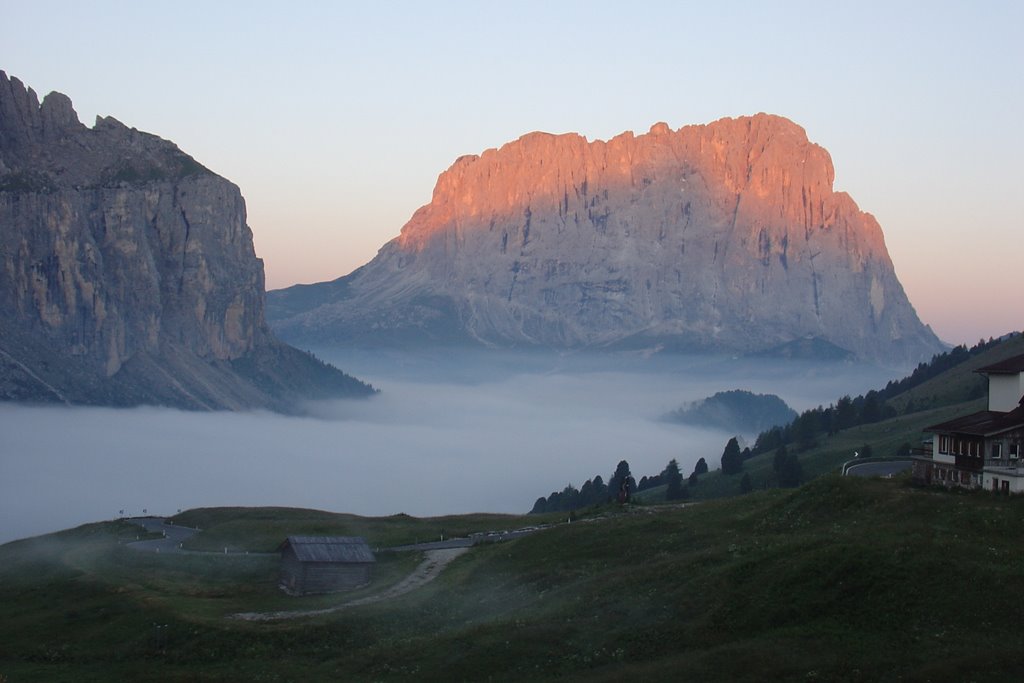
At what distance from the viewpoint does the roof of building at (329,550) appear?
7500cm

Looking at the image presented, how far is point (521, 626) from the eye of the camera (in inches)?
2101

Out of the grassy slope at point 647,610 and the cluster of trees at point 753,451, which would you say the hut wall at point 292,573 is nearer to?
the grassy slope at point 647,610

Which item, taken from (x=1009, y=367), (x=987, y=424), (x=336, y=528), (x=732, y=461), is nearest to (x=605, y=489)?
(x=732, y=461)

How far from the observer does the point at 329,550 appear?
2992 inches

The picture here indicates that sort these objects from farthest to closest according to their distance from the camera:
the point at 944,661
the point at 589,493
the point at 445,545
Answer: the point at 589,493 < the point at 445,545 < the point at 944,661

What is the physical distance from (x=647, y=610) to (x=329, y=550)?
29476mm

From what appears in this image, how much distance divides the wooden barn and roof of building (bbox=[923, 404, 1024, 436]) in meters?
34.8

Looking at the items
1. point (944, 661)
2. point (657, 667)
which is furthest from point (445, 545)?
point (944, 661)

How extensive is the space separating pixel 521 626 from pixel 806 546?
1253 centimetres

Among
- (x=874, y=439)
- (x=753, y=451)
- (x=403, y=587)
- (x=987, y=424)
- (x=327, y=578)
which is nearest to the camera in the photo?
(x=987, y=424)

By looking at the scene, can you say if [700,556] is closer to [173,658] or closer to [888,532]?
[888,532]

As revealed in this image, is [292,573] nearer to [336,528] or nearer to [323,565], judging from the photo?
[323,565]

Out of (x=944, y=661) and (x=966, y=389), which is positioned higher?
(x=966, y=389)

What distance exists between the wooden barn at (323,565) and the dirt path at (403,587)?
126 inches
